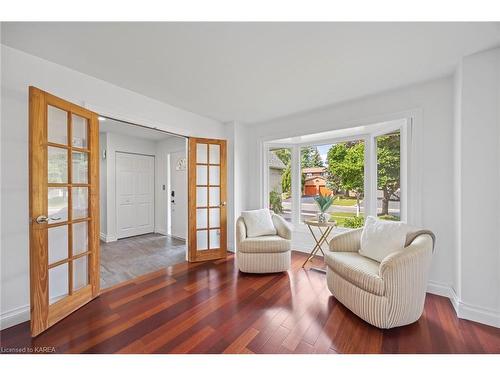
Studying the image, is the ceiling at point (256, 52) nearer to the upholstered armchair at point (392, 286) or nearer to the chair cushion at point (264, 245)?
the upholstered armchair at point (392, 286)

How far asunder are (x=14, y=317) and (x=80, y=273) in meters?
0.49

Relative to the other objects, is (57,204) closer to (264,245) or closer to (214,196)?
(214,196)

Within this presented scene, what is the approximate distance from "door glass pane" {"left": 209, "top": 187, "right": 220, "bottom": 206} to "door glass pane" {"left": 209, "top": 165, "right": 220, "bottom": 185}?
4.1 inches

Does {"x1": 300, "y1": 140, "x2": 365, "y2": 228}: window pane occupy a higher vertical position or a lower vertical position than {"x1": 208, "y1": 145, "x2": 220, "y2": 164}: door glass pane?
lower

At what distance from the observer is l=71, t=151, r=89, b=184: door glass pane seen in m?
1.99

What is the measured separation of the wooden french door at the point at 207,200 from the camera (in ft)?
10.6

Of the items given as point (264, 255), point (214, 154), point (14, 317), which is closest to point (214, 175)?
point (214, 154)

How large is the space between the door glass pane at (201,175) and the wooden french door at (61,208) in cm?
142

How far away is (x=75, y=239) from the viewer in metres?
2.03

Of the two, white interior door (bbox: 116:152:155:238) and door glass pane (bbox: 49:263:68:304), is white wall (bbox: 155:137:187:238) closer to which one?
white interior door (bbox: 116:152:155:238)

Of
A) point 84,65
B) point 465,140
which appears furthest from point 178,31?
point 465,140

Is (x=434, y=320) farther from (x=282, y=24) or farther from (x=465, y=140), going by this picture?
(x=282, y=24)

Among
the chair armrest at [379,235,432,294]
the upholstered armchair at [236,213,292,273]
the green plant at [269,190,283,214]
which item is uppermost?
the green plant at [269,190,283,214]

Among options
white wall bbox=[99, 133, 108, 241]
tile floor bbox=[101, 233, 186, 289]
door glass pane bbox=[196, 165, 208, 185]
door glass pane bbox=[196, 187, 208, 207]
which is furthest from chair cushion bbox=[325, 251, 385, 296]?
white wall bbox=[99, 133, 108, 241]
